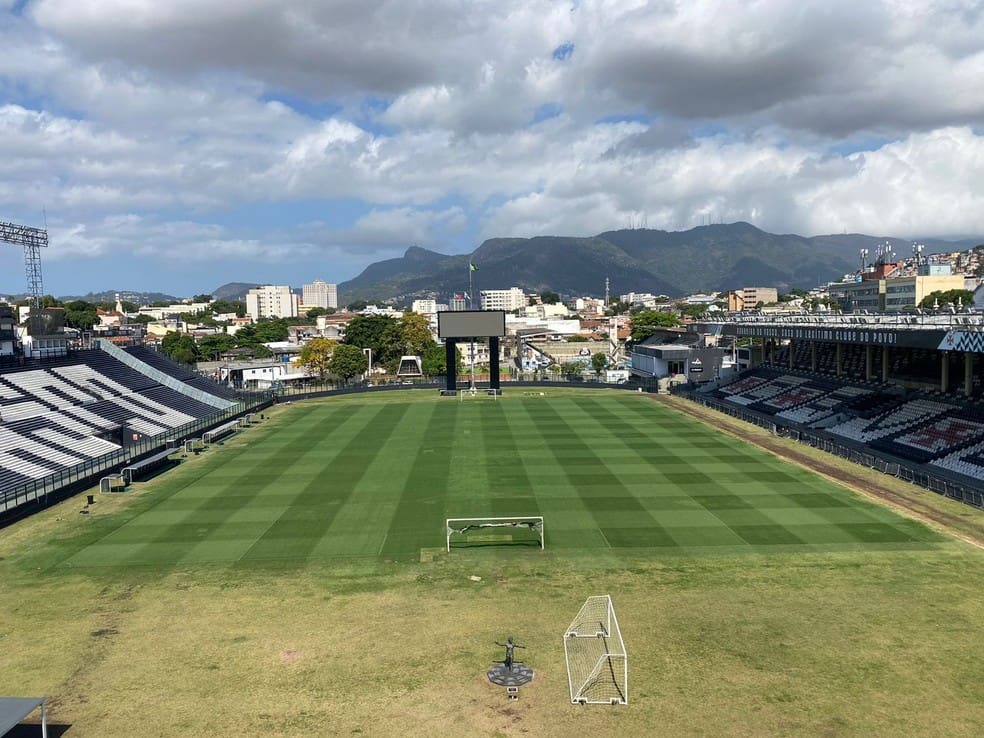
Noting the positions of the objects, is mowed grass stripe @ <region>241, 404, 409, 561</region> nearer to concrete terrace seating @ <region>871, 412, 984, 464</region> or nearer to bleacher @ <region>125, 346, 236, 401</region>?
bleacher @ <region>125, 346, 236, 401</region>

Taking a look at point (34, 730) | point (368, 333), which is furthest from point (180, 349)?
point (34, 730)

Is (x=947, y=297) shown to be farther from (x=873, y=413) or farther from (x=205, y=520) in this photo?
(x=205, y=520)

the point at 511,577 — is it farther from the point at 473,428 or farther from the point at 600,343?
the point at 600,343

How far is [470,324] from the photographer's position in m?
70.2

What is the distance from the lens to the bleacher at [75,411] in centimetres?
3853

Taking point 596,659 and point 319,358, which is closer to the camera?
point 596,659

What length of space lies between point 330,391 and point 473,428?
30.2 m

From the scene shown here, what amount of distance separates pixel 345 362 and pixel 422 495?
63608 millimetres

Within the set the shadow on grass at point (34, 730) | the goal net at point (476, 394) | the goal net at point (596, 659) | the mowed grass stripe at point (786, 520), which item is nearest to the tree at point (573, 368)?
the goal net at point (476, 394)

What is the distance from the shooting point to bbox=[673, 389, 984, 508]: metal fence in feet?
105

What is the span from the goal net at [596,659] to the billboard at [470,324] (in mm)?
51219

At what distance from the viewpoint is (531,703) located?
15156 mm

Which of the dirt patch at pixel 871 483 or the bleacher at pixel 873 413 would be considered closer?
the dirt patch at pixel 871 483

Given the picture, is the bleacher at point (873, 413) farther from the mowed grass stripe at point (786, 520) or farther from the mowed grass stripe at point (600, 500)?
the mowed grass stripe at point (600, 500)
